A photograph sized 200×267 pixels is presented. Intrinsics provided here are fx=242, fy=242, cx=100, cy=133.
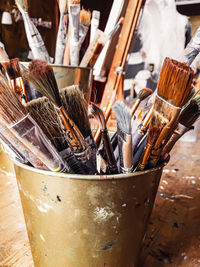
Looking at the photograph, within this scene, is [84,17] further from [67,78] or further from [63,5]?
[67,78]

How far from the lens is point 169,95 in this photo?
220 millimetres

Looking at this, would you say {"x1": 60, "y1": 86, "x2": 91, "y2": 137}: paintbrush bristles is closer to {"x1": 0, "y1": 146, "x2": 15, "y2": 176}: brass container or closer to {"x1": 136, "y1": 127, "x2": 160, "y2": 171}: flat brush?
{"x1": 136, "y1": 127, "x2": 160, "y2": 171}: flat brush

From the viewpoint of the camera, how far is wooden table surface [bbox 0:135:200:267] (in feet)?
1.12

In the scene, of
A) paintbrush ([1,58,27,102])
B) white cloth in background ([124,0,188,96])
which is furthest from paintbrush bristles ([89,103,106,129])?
white cloth in background ([124,0,188,96])

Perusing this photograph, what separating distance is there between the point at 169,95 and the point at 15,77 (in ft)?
0.69

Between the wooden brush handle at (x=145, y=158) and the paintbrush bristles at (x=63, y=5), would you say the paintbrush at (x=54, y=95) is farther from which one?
the paintbrush bristles at (x=63, y=5)

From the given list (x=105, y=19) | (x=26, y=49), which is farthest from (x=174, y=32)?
(x=26, y=49)

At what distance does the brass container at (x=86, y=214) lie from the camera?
23 centimetres

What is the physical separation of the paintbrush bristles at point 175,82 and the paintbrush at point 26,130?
123 millimetres

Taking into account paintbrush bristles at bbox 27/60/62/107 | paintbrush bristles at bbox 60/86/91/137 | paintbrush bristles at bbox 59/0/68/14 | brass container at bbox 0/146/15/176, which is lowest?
Answer: brass container at bbox 0/146/15/176

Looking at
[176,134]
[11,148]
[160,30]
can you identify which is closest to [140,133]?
[176,134]

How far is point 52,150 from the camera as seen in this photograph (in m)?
0.25

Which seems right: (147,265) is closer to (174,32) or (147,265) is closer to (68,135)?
(68,135)

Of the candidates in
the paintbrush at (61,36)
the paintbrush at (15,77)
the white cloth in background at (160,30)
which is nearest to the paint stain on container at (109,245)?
the paintbrush at (15,77)
